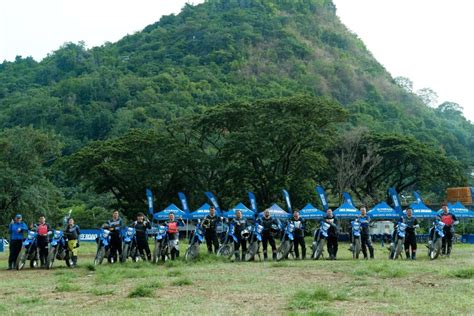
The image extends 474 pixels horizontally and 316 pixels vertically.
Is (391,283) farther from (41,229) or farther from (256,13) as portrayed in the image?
(256,13)

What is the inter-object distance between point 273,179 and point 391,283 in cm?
3628

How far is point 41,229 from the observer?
2016 cm

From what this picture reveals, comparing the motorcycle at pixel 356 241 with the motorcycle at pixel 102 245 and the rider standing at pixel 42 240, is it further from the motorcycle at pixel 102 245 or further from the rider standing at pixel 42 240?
the rider standing at pixel 42 240

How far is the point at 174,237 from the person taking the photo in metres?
20.8

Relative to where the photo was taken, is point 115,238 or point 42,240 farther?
point 115,238

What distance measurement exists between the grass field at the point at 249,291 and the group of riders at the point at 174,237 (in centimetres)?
266

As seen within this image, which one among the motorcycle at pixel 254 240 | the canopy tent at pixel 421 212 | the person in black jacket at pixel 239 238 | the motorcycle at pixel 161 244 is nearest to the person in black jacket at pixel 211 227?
the person in black jacket at pixel 239 238

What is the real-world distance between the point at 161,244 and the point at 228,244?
237cm

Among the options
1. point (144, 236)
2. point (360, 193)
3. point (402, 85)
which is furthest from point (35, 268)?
point (402, 85)

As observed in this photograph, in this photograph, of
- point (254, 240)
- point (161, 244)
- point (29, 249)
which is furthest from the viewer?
point (254, 240)

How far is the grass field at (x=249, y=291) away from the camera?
32.7ft

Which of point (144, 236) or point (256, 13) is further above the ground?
point (256, 13)

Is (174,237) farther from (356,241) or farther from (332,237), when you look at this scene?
(356,241)

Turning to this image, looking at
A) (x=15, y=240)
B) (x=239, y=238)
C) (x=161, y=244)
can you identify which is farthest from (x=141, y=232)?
(x=15, y=240)
